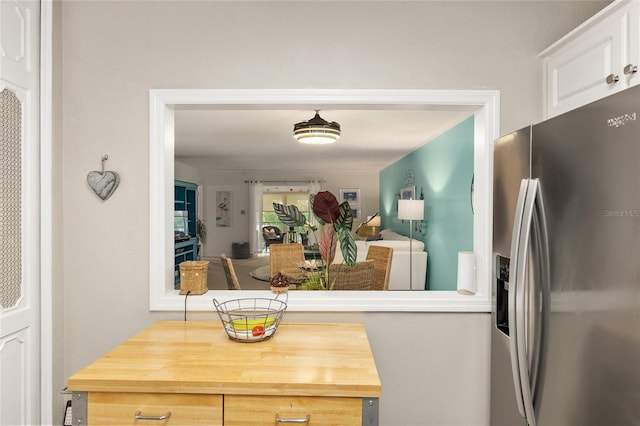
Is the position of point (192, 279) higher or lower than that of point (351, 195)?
lower

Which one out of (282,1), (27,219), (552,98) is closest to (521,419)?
(552,98)

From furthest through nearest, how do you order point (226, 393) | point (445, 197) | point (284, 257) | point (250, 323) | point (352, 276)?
point (445, 197), point (284, 257), point (352, 276), point (250, 323), point (226, 393)

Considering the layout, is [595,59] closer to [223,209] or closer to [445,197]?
[445,197]

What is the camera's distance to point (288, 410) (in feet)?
4.30

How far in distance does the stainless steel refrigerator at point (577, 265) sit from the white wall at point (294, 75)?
499mm

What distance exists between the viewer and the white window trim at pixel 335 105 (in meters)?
1.93

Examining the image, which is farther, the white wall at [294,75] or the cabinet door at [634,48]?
the white wall at [294,75]

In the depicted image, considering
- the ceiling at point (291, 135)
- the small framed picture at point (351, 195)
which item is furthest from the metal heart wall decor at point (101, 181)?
the small framed picture at point (351, 195)

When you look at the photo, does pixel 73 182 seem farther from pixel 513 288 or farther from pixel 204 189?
pixel 204 189

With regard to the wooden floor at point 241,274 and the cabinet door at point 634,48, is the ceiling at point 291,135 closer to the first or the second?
the cabinet door at point 634,48

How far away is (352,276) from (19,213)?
92.9 inches

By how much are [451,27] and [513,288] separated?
1.32 metres

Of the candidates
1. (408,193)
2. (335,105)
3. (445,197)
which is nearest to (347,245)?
(335,105)

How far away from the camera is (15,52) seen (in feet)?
5.59
